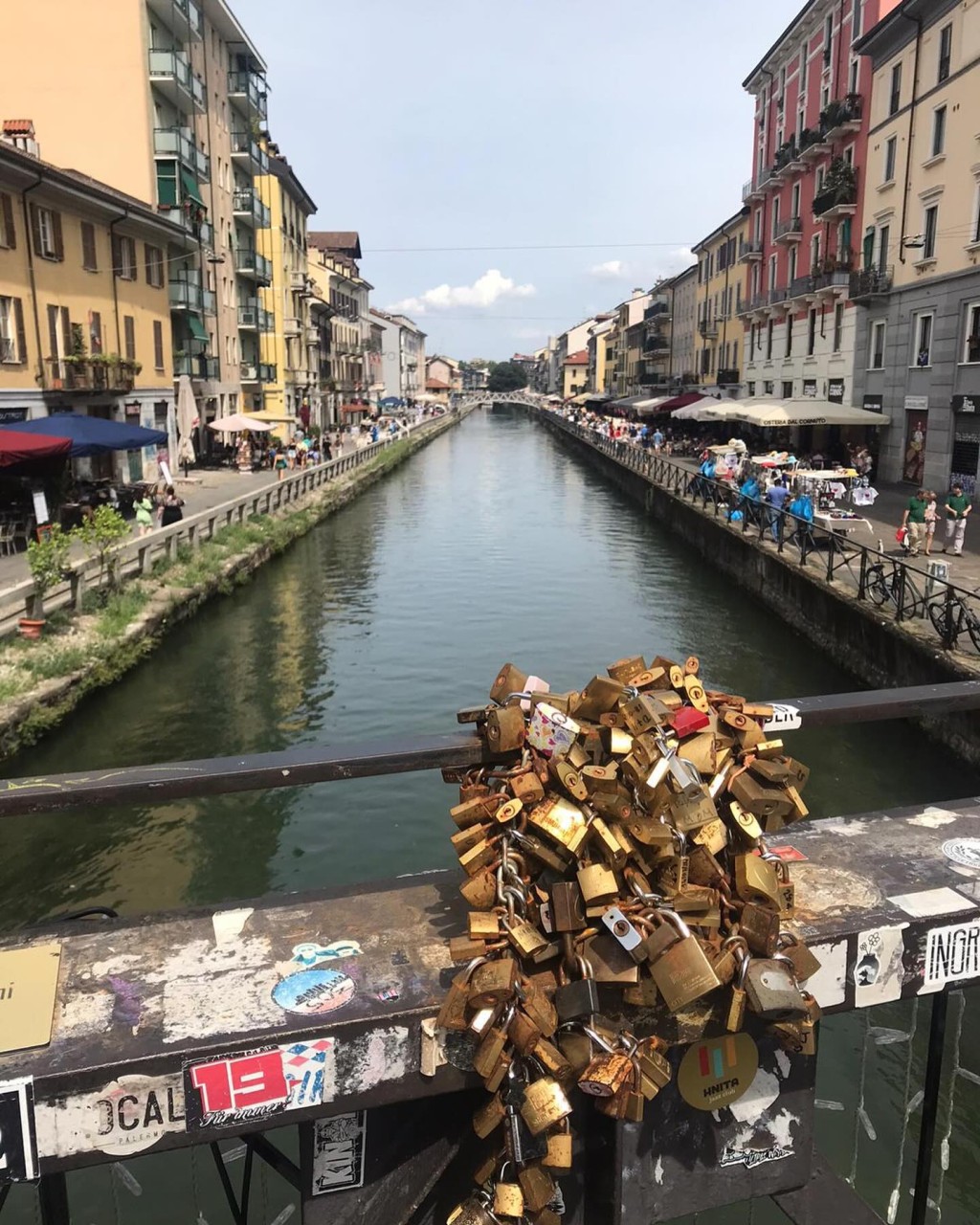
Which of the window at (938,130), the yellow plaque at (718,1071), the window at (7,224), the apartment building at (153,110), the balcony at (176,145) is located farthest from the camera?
the balcony at (176,145)

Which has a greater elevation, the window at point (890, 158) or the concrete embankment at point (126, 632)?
the window at point (890, 158)

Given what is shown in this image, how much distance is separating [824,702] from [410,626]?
1672 cm

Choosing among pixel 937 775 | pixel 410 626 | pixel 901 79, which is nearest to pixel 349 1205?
pixel 937 775

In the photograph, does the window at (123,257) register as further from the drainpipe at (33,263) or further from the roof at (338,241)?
the roof at (338,241)

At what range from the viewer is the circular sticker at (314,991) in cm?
202

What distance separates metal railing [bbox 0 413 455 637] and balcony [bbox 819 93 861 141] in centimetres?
2124

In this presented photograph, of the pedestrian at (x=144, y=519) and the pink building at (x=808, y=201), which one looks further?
the pink building at (x=808, y=201)

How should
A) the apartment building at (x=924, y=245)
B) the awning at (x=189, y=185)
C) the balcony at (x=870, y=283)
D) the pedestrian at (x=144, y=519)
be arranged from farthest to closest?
the awning at (x=189, y=185) < the balcony at (x=870, y=283) < the apartment building at (x=924, y=245) < the pedestrian at (x=144, y=519)

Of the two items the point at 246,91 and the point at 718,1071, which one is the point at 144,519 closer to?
the point at 718,1071

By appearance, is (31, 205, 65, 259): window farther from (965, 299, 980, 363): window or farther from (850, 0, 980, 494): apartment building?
(965, 299, 980, 363): window

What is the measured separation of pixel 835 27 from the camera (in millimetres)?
35062

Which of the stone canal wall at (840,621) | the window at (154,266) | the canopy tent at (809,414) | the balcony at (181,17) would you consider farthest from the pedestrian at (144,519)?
the balcony at (181,17)

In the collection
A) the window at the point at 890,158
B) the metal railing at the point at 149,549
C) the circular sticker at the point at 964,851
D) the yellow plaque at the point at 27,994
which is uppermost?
the window at the point at 890,158

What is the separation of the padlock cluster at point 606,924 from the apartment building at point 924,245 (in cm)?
2483
